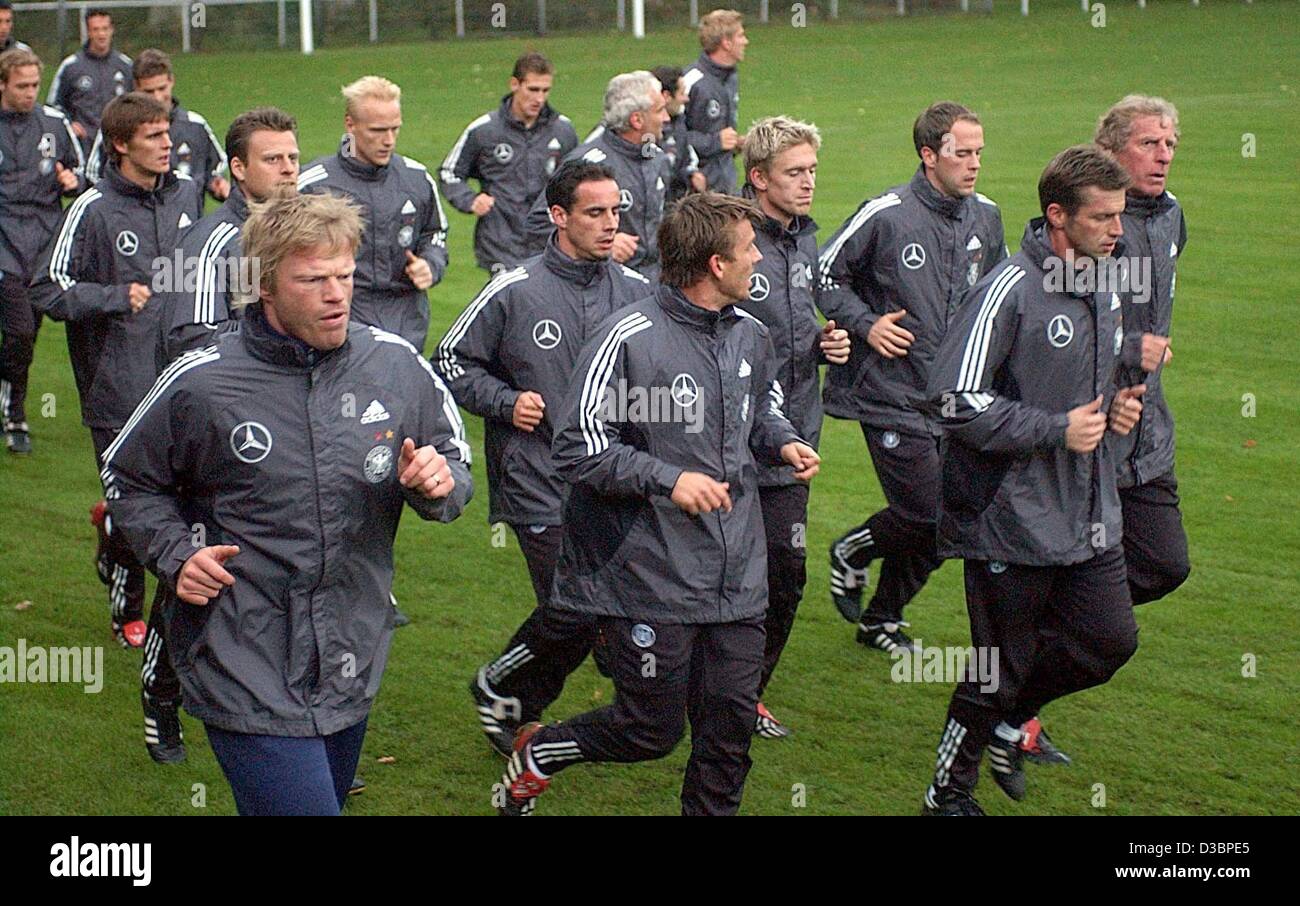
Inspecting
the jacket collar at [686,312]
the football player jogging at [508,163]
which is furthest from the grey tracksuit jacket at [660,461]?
the football player jogging at [508,163]

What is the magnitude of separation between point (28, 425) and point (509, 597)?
543 centimetres

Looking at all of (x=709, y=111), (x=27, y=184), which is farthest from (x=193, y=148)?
(x=709, y=111)

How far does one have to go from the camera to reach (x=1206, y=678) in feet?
26.5

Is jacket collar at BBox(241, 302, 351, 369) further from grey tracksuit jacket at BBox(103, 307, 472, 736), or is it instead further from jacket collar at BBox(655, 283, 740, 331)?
jacket collar at BBox(655, 283, 740, 331)

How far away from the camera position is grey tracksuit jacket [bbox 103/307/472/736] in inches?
197

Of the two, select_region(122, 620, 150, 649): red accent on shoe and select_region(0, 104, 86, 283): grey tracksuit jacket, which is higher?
select_region(0, 104, 86, 283): grey tracksuit jacket

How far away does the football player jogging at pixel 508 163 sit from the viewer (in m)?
13.2

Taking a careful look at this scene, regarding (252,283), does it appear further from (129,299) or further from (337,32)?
(337,32)

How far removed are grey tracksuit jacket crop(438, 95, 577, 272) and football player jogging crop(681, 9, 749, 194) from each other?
2.38 meters

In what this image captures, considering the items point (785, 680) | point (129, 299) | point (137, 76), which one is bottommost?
point (785, 680)

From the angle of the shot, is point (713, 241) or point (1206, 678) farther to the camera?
point (1206, 678)

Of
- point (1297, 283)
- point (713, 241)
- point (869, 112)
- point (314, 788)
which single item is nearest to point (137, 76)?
point (713, 241)

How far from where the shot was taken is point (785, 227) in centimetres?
757

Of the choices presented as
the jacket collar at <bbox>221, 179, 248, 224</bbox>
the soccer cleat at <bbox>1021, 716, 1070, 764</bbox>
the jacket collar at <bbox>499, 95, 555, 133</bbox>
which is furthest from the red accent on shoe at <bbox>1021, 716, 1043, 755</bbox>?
the jacket collar at <bbox>499, 95, 555, 133</bbox>
